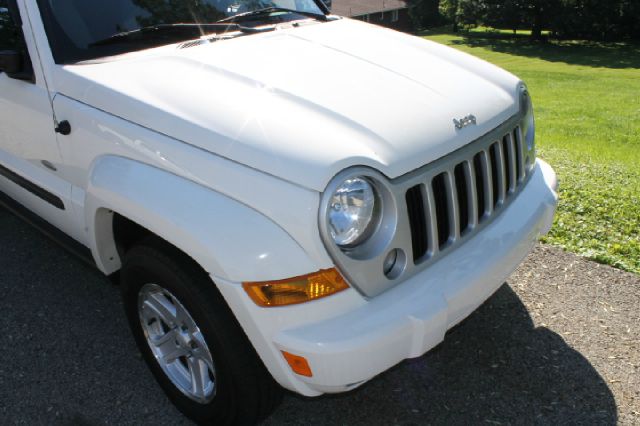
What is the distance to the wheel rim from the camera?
245 cm

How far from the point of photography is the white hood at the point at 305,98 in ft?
6.98

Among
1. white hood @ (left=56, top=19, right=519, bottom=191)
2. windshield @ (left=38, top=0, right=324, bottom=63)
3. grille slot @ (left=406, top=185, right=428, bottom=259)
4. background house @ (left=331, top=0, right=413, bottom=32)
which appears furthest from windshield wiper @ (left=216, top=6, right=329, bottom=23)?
background house @ (left=331, top=0, right=413, bottom=32)

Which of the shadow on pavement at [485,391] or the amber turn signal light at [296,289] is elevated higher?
the amber turn signal light at [296,289]

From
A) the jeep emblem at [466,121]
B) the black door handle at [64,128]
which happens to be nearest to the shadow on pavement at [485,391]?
the jeep emblem at [466,121]

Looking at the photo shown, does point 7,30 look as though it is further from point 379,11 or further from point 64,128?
point 379,11

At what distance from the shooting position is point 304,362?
1992 millimetres

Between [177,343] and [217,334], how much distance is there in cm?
50

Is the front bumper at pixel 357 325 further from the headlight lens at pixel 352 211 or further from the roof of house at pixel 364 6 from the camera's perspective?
the roof of house at pixel 364 6

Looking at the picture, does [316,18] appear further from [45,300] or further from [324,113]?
[45,300]

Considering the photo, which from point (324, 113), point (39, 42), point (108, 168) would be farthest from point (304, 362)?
point (39, 42)

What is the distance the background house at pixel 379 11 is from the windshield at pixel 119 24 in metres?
41.6

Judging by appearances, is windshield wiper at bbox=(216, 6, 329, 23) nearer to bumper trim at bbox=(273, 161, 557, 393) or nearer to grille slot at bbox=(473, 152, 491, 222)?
grille slot at bbox=(473, 152, 491, 222)

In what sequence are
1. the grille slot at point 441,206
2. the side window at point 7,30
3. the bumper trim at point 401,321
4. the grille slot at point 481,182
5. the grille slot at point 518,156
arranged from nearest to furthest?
the bumper trim at point 401,321 < the grille slot at point 441,206 < the grille slot at point 481,182 < the grille slot at point 518,156 < the side window at point 7,30

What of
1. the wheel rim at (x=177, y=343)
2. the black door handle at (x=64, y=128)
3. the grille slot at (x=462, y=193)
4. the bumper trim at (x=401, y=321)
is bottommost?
the wheel rim at (x=177, y=343)
